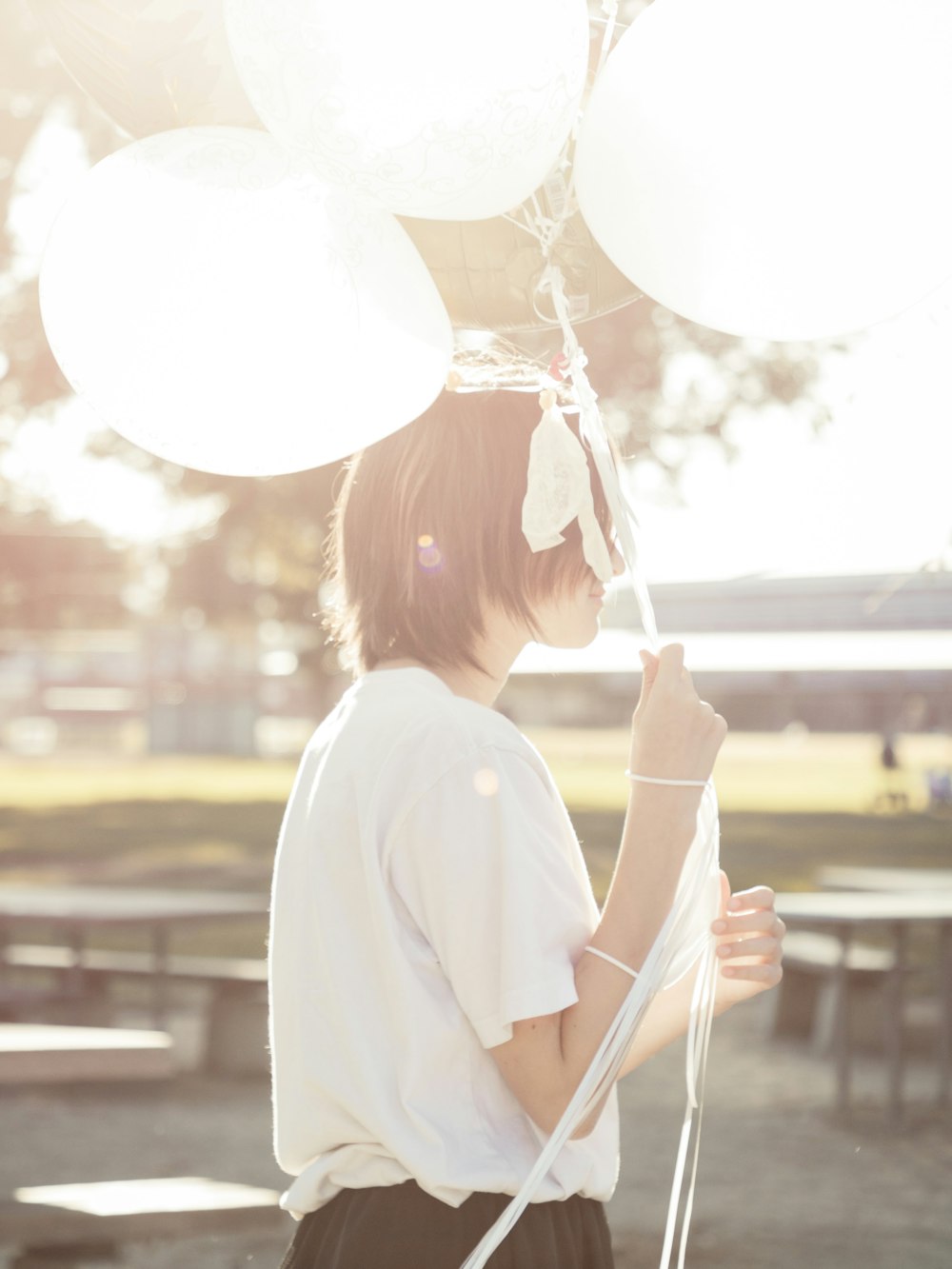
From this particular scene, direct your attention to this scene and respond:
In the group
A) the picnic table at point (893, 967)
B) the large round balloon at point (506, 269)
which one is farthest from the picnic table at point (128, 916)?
the large round balloon at point (506, 269)

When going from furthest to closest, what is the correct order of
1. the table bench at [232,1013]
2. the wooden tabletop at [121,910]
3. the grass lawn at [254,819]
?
the grass lawn at [254,819]
the table bench at [232,1013]
the wooden tabletop at [121,910]

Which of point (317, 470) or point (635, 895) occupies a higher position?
point (317, 470)

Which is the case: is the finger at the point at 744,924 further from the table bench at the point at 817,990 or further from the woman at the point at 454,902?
the table bench at the point at 817,990

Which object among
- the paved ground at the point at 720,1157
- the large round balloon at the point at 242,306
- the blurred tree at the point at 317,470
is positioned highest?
the blurred tree at the point at 317,470

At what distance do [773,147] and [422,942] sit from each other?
102cm

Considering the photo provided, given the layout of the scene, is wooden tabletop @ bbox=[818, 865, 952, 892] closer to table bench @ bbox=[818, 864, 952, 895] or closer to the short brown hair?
table bench @ bbox=[818, 864, 952, 895]

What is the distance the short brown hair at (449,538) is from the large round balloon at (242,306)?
0.08 m

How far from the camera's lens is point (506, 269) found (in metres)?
2.01

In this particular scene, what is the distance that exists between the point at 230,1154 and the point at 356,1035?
15.3 ft

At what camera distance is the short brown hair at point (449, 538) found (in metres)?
1.74

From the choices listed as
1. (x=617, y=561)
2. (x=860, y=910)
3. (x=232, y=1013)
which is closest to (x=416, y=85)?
(x=617, y=561)

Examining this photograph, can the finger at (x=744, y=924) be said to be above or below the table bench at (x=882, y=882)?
above

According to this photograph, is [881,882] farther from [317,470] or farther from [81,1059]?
[81,1059]

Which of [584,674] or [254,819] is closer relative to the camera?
[254,819]
